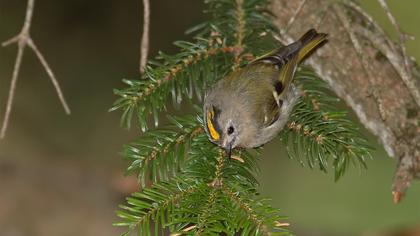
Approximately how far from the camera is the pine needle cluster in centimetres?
221

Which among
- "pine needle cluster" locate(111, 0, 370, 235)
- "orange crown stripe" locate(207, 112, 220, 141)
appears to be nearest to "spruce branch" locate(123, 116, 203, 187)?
"pine needle cluster" locate(111, 0, 370, 235)

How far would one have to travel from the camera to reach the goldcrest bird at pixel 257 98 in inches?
118

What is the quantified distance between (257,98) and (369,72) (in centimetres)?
73

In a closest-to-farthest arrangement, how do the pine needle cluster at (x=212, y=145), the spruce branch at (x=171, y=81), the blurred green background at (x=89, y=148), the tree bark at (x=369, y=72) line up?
the pine needle cluster at (x=212, y=145) < the spruce branch at (x=171, y=81) < the tree bark at (x=369, y=72) < the blurred green background at (x=89, y=148)

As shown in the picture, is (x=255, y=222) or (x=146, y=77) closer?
(x=255, y=222)

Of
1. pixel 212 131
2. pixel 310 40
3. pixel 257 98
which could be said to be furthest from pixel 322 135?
pixel 257 98

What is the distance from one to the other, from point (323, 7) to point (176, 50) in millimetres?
2977

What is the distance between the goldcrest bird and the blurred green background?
2.50 m

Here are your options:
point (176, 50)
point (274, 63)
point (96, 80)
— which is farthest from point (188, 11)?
point (274, 63)

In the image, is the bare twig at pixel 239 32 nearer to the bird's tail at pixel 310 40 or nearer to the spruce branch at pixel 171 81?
the spruce branch at pixel 171 81

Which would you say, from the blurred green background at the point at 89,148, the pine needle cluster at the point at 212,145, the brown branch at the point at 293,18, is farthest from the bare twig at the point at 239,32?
the blurred green background at the point at 89,148

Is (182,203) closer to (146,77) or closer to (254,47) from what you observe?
(146,77)

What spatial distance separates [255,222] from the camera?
219 cm

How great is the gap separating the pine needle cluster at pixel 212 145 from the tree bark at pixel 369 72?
0.48ft
